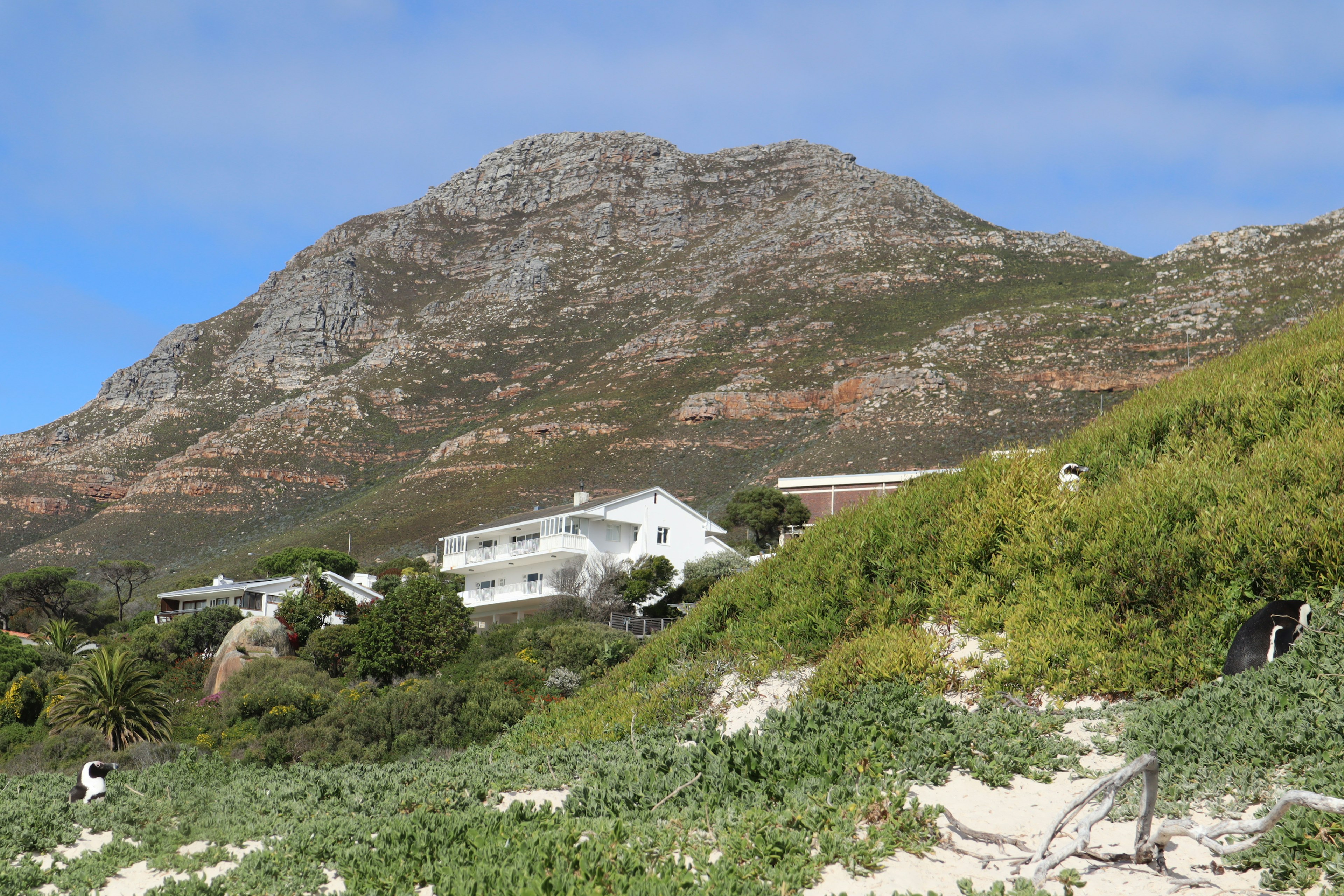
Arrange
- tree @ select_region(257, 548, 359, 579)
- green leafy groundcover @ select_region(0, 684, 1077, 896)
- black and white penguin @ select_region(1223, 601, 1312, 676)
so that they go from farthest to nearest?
tree @ select_region(257, 548, 359, 579), black and white penguin @ select_region(1223, 601, 1312, 676), green leafy groundcover @ select_region(0, 684, 1077, 896)

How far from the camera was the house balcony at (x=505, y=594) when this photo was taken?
132 ft

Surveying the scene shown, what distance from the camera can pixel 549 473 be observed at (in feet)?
226

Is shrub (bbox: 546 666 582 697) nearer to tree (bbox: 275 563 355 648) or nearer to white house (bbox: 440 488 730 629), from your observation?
tree (bbox: 275 563 355 648)

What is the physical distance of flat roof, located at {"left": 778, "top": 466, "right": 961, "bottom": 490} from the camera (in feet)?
166

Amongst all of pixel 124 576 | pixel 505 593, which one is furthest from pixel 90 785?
pixel 124 576

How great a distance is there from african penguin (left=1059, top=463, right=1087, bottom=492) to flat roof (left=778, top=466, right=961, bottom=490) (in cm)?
3523

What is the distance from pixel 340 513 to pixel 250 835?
68.1 metres

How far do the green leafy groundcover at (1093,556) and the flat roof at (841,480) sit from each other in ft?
114

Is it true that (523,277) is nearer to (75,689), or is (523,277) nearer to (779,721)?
(75,689)

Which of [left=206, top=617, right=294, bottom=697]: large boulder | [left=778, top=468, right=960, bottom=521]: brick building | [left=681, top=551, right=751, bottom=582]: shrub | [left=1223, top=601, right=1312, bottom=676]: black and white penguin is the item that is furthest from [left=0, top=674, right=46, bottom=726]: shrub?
[left=778, top=468, right=960, bottom=521]: brick building

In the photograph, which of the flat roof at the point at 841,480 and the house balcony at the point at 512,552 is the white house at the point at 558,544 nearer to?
the house balcony at the point at 512,552

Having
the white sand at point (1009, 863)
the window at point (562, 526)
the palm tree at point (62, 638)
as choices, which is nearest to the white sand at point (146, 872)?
the white sand at point (1009, 863)

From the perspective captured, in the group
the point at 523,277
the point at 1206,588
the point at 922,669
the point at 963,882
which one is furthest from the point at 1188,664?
the point at 523,277

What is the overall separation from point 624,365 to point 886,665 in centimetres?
8320
